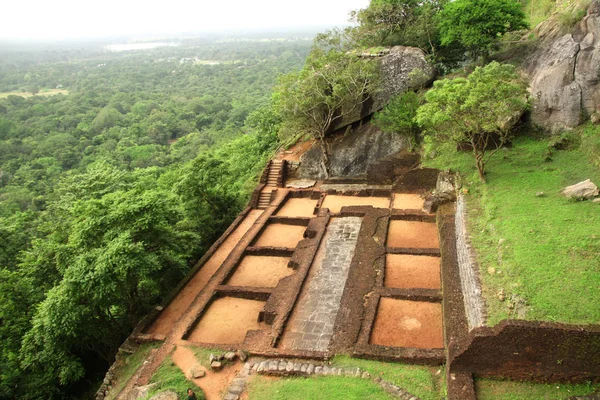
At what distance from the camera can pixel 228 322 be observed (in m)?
12.4

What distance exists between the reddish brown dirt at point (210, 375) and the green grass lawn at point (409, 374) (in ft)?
8.72

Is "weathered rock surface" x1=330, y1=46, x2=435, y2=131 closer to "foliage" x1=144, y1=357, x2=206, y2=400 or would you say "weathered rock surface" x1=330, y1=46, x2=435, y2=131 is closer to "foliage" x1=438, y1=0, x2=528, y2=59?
"foliage" x1=438, y1=0, x2=528, y2=59

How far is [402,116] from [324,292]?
9.96 meters

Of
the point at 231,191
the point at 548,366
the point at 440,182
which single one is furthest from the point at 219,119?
the point at 548,366

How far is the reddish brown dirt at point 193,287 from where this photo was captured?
42.0 ft

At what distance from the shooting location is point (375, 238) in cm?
1508

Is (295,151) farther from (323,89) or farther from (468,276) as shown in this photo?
(468,276)

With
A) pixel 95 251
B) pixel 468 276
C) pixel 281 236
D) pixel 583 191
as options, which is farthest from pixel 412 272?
pixel 95 251

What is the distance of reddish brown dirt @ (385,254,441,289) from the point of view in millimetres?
12625

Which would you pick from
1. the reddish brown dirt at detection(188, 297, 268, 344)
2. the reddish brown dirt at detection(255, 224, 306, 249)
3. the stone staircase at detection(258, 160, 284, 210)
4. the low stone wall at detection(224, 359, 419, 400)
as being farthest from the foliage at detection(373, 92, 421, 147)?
the low stone wall at detection(224, 359, 419, 400)

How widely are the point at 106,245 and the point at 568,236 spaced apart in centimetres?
1313

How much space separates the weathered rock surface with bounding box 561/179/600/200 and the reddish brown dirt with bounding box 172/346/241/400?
10.8m

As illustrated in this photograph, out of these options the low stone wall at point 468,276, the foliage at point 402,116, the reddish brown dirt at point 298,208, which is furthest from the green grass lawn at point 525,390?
the foliage at point 402,116

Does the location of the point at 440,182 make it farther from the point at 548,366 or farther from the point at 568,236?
the point at 548,366
